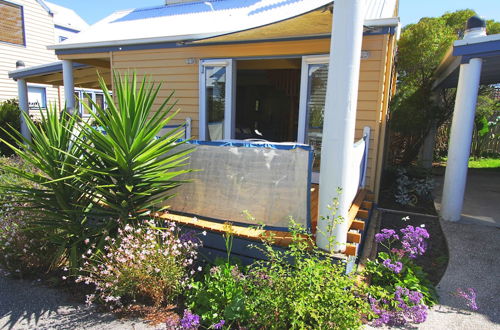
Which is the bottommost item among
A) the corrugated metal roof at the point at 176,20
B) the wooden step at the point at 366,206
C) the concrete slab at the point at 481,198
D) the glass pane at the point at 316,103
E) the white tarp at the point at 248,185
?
the concrete slab at the point at 481,198

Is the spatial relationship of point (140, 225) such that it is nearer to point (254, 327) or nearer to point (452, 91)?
point (254, 327)

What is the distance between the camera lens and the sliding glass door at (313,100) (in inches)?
205

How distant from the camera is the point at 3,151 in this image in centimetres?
953

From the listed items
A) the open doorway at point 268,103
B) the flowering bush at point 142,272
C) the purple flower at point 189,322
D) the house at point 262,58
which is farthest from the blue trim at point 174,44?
the purple flower at point 189,322

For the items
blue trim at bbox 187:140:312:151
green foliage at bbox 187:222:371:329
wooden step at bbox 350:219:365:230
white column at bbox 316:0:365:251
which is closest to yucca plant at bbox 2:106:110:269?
blue trim at bbox 187:140:312:151

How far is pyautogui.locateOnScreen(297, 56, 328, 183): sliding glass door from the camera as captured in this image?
520cm

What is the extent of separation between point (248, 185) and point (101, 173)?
4.39 feet

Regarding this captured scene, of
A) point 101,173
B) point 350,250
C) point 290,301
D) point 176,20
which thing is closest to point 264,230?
point 350,250

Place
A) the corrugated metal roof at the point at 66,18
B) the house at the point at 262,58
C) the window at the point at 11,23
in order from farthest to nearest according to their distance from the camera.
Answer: the corrugated metal roof at the point at 66,18, the window at the point at 11,23, the house at the point at 262,58

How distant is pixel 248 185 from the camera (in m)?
3.17

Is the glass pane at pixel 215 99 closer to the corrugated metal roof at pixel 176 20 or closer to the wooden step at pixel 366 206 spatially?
the corrugated metal roof at pixel 176 20

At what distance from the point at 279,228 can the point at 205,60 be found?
4.09 m

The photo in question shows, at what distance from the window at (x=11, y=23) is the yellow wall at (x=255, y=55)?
836cm

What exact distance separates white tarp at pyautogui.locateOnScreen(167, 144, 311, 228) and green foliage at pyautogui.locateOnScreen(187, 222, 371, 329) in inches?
25.2
